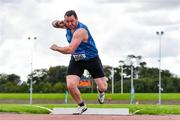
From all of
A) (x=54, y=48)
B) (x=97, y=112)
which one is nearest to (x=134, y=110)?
(x=97, y=112)

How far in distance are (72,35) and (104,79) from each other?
2.02 meters

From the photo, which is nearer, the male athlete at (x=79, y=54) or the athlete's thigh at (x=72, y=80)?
the male athlete at (x=79, y=54)

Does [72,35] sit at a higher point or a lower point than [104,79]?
higher

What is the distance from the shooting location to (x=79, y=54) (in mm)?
15758

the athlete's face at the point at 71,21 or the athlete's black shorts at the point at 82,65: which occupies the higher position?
the athlete's face at the point at 71,21

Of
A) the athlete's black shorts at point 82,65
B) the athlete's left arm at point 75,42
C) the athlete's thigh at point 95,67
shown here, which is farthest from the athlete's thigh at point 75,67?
the athlete's left arm at point 75,42

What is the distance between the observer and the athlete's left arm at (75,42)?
43.6 feet

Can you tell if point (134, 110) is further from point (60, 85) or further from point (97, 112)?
point (60, 85)

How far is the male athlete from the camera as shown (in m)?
15.1

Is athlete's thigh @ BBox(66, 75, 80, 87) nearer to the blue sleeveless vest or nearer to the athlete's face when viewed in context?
the blue sleeveless vest

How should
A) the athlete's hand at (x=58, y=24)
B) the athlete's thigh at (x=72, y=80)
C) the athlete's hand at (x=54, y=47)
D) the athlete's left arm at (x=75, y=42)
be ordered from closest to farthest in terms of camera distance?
1. the athlete's hand at (x=54, y=47)
2. the athlete's left arm at (x=75, y=42)
3. the athlete's hand at (x=58, y=24)
4. the athlete's thigh at (x=72, y=80)

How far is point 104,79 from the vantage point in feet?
55.1

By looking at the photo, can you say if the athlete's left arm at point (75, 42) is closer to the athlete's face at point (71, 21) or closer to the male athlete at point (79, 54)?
the male athlete at point (79, 54)

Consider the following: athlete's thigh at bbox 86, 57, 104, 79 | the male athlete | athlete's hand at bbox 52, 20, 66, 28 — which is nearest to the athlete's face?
the male athlete
